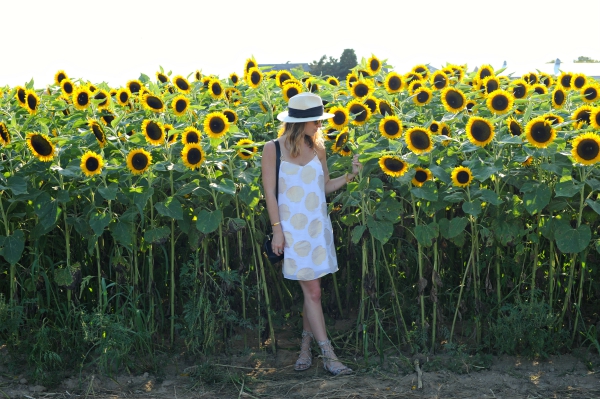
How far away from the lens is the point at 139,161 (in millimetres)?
4762

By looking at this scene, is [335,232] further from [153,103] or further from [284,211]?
[153,103]

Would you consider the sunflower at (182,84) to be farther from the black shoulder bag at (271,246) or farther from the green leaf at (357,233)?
the green leaf at (357,233)

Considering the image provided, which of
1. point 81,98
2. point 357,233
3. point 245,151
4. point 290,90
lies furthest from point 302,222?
point 81,98

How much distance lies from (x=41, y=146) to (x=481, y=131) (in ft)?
8.57

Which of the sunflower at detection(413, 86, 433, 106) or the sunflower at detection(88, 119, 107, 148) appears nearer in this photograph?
the sunflower at detection(88, 119, 107, 148)

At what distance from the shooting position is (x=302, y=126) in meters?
4.84

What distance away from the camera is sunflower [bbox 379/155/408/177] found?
183 inches

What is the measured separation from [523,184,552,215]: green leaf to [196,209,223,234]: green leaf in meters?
1.80

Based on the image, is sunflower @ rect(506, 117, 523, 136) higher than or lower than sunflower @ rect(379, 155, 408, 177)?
higher

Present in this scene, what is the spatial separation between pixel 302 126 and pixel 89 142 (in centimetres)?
140

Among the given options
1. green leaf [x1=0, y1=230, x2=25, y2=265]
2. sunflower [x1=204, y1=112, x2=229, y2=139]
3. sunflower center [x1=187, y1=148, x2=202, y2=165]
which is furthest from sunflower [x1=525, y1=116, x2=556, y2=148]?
green leaf [x1=0, y1=230, x2=25, y2=265]

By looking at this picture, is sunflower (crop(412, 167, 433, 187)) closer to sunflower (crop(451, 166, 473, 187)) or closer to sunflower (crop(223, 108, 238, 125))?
sunflower (crop(451, 166, 473, 187))

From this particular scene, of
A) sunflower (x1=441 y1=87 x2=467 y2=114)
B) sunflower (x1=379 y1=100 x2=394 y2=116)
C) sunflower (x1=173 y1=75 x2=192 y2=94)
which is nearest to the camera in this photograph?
sunflower (x1=441 y1=87 x2=467 y2=114)

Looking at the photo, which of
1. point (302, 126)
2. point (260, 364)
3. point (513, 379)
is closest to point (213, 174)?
point (302, 126)
